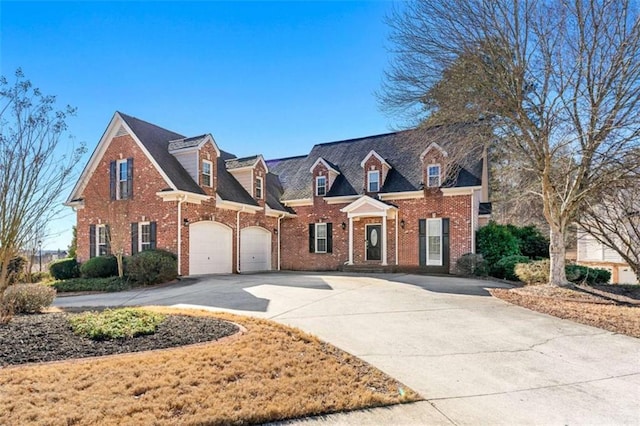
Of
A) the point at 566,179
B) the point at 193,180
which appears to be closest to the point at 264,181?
the point at 193,180

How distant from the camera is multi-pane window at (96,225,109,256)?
18.5m

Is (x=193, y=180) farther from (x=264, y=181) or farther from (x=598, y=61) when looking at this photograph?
(x=598, y=61)

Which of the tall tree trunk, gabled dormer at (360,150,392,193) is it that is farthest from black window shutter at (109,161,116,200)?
the tall tree trunk

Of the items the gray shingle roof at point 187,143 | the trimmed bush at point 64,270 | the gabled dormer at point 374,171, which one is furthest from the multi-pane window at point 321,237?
the trimmed bush at point 64,270

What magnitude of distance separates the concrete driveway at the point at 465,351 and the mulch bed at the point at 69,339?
193cm

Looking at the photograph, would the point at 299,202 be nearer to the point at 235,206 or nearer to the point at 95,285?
the point at 235,206

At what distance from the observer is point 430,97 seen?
1216cm

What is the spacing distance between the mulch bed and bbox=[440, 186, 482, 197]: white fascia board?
45.6ft

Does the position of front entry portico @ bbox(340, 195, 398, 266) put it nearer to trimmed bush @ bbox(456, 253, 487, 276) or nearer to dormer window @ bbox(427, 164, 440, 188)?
dormer window @ bbox(427, 164, 440, 188)

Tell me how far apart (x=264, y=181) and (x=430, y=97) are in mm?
11741

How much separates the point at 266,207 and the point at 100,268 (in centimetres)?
858

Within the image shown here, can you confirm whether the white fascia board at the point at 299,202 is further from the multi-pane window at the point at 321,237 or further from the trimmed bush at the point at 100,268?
the trimmed bush at the point at 100,268

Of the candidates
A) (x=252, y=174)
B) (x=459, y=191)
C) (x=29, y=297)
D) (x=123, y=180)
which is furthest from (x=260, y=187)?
(x=29, y=297)

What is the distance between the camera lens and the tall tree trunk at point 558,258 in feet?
40.2
